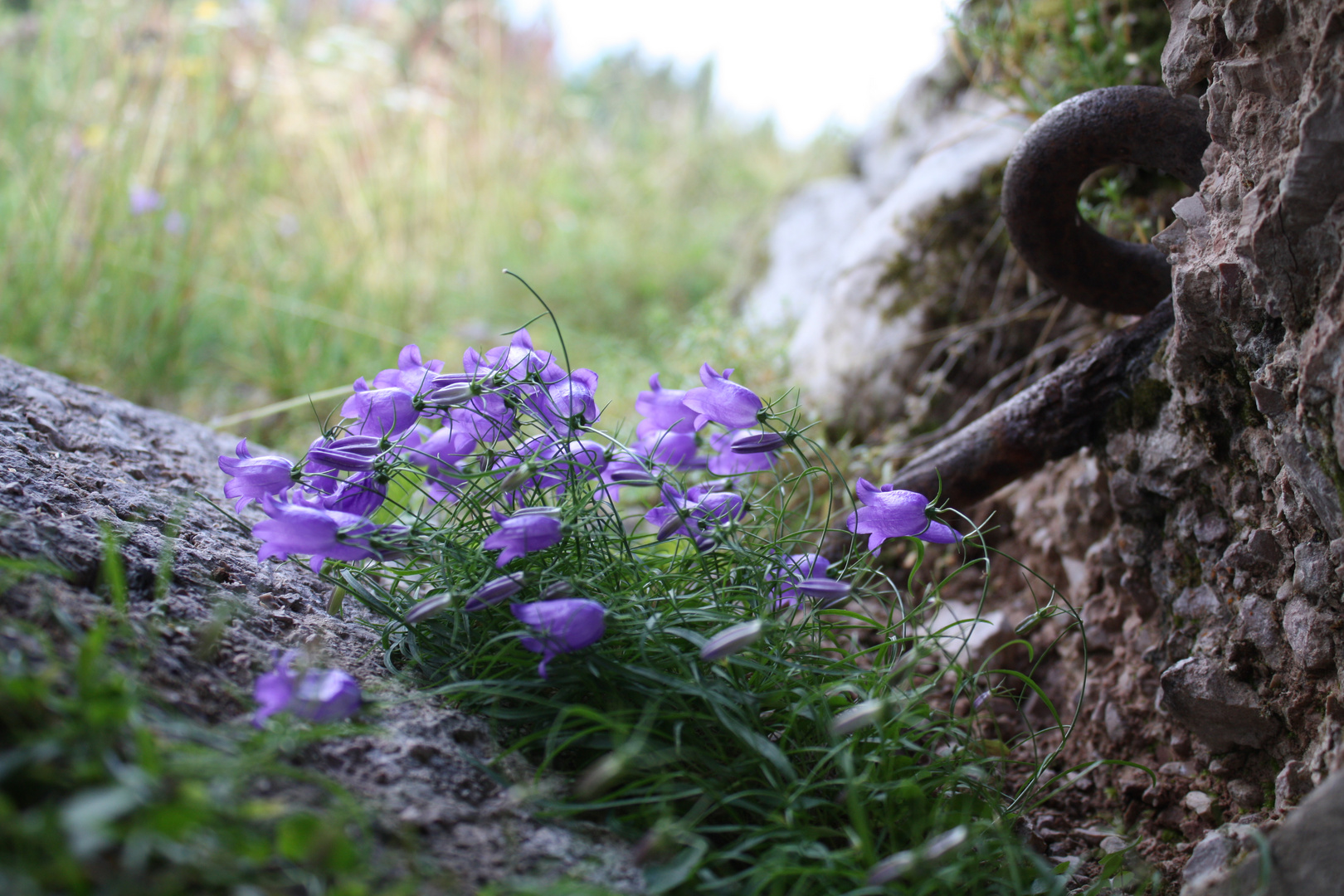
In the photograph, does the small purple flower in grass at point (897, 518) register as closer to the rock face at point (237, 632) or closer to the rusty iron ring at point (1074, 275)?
the rusty iron ring at point (1074, 275)

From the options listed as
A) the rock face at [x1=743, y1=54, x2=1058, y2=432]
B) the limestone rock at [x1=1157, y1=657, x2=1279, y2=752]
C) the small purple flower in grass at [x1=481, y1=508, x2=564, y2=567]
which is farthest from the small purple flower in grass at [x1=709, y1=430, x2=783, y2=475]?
the rock face at [x1=743, y1=54, x2=1058, y2=432]

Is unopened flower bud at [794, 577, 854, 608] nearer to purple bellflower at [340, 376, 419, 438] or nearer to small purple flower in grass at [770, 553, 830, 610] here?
small purple flower in grass at [770, 553, 830, 610]

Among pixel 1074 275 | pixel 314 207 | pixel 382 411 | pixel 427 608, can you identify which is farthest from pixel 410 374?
pixel 314 207

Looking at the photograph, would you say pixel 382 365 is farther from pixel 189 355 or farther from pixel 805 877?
pixel 805 877

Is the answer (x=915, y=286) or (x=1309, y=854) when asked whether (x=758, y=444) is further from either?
(x=915, y=286)

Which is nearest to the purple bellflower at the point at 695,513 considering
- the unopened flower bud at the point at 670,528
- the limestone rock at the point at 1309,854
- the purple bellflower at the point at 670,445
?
the unopened flower bud at the point at 670,528

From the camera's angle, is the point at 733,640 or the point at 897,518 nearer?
the point at 733,640
